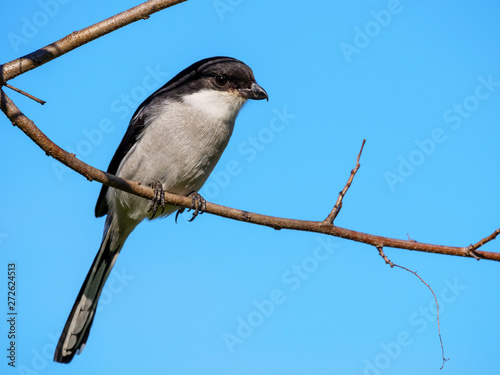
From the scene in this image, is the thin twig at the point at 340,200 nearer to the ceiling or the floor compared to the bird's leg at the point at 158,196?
nearer to the ceiling

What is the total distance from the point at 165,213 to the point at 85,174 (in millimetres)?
2448

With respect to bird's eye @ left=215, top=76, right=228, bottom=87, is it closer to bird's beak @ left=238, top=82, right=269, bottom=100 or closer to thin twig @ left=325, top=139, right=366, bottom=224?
bird's beak @ left=238, top=82, right=269, bottom=100

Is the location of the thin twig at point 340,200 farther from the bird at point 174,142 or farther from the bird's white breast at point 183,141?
the bird's white breast at point 183,141

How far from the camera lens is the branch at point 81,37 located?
3529 millimetres

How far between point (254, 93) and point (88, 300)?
109 inches

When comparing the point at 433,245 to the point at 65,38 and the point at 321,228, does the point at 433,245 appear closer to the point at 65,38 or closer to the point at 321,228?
the point at 321,228

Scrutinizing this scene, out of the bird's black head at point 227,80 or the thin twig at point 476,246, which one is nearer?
the thin twig at point 476,246

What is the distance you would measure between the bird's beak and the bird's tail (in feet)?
6.64

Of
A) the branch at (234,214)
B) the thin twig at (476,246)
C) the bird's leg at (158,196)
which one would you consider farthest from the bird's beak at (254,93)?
the thin twig at (476,246)

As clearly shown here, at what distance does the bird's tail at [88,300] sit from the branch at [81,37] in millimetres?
2841

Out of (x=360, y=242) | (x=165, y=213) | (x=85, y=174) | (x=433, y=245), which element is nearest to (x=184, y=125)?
(x=165, y=213)

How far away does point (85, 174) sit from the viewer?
12.2 ft

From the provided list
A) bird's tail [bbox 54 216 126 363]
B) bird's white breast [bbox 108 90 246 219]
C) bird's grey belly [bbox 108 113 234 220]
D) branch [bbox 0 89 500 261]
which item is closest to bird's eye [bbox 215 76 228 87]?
bird's white breast [bbox 108 90 246 219]

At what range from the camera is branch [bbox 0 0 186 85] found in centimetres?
353
